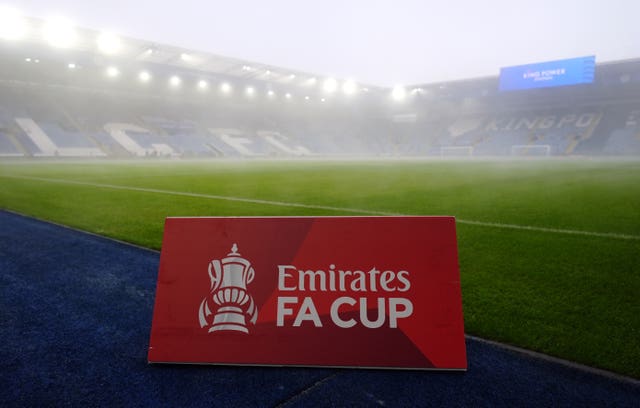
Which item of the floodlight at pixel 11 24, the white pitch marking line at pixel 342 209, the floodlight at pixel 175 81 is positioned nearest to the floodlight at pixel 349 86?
the floodlight at pixel 175 81

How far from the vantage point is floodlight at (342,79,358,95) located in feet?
145

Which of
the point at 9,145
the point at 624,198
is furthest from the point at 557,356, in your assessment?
the point at 9,145

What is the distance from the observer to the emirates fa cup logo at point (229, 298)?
6.24ft

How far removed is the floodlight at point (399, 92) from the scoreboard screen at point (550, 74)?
1355 cm

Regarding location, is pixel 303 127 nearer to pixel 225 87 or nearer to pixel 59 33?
pixel 225 87

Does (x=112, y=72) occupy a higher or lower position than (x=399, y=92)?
lower

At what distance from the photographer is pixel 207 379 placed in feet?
5.77

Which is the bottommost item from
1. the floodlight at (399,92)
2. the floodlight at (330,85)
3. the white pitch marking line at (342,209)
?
the white pitch marking line at (342,209)

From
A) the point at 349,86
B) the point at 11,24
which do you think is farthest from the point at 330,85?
the point at 11,24

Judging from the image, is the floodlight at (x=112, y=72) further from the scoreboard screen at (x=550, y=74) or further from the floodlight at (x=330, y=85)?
the scoreboard screen at (x=550, y=74)

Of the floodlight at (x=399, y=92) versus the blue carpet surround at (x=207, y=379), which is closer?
the blue carpet surround at (x=207, y=379)

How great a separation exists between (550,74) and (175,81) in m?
33.5

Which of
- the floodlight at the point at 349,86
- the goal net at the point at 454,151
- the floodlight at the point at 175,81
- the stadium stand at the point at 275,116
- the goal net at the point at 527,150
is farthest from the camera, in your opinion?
the floodlight at the point at 349,86

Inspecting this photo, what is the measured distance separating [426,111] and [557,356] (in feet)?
175
